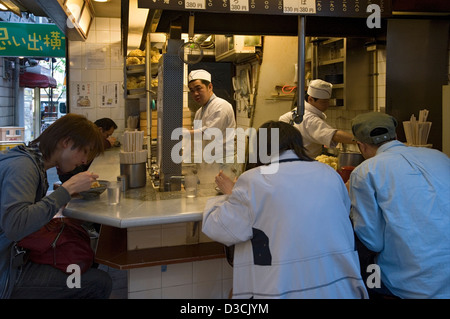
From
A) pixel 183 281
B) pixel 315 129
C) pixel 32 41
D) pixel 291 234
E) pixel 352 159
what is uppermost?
pixel 32 41

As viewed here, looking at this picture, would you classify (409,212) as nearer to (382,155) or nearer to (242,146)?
(382,155)

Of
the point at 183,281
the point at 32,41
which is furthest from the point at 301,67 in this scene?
the point at 32,41

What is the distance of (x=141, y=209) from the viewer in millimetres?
2184

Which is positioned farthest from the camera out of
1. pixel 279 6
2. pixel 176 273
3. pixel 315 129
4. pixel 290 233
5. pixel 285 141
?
pixel 315 129

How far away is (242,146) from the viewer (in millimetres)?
4945

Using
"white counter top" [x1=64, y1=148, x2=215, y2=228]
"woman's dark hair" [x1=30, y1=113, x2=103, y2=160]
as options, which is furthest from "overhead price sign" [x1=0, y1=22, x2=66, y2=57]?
"woman's dark hair" [x1=30, y1=113, x2=103, y2=160]

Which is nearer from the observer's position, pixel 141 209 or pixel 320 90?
pixel 141 209

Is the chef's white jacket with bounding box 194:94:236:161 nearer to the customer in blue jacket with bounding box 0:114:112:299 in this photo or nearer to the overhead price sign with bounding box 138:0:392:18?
the overhead price sign with bounding box 138:0:392:18

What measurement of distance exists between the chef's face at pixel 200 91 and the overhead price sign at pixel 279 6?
2.06 m

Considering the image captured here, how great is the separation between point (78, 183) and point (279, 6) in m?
1.61

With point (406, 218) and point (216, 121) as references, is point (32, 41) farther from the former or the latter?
point (406, 218)

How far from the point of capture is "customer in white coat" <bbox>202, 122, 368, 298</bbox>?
1684 millimetres

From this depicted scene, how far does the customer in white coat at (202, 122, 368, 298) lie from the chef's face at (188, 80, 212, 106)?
2829mm

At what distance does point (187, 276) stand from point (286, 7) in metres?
1.76
